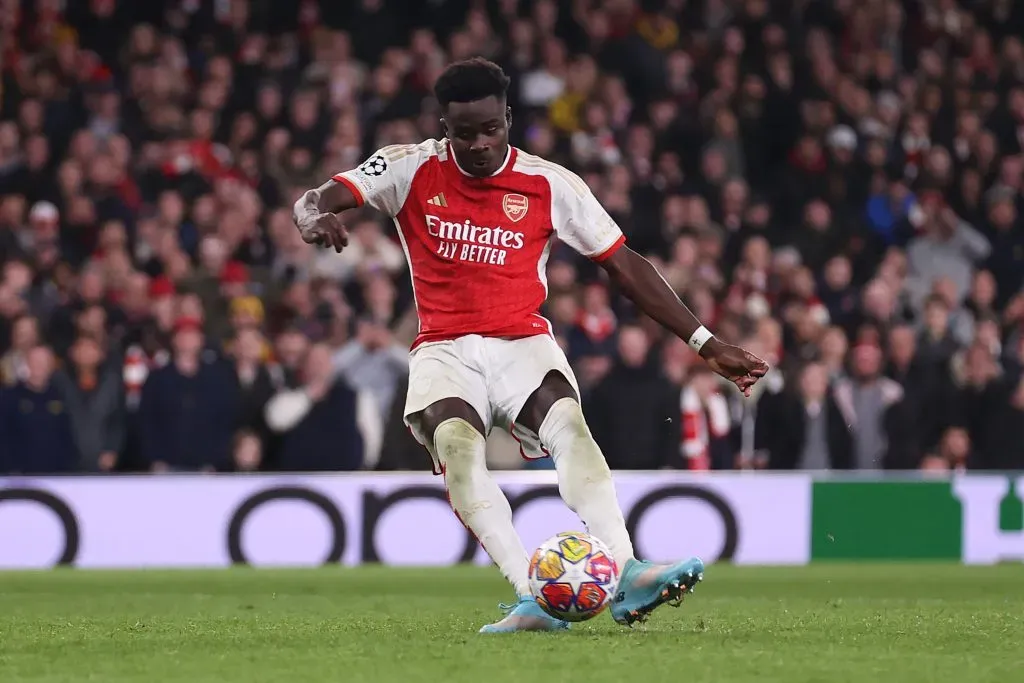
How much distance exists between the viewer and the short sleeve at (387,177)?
6543 mm

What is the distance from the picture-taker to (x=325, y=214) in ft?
20.2

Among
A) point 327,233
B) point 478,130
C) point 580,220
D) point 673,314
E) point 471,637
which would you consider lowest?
point 471,637

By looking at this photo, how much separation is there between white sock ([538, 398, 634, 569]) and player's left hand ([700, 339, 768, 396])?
54 cm

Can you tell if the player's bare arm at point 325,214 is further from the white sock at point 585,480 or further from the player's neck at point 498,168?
the white sock at point 585,480

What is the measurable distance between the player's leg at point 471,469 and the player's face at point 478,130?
29.8 inches

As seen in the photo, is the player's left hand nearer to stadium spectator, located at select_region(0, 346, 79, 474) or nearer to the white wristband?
the white wristband

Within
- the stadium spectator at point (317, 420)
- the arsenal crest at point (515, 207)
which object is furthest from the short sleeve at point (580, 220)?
the stadium spectator at point (317, 420)

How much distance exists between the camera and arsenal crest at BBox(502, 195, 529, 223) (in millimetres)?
6602

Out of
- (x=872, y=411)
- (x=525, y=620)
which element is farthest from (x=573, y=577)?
(x=872, y=411)

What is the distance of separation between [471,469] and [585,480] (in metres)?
0.41

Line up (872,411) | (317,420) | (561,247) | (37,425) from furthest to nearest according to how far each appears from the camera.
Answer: (561,247), (872,411), (317,420), (37,425)

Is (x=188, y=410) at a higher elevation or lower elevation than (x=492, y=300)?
lower

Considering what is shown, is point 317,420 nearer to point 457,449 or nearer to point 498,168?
point 498,168

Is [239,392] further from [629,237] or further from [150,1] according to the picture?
[150,1]
